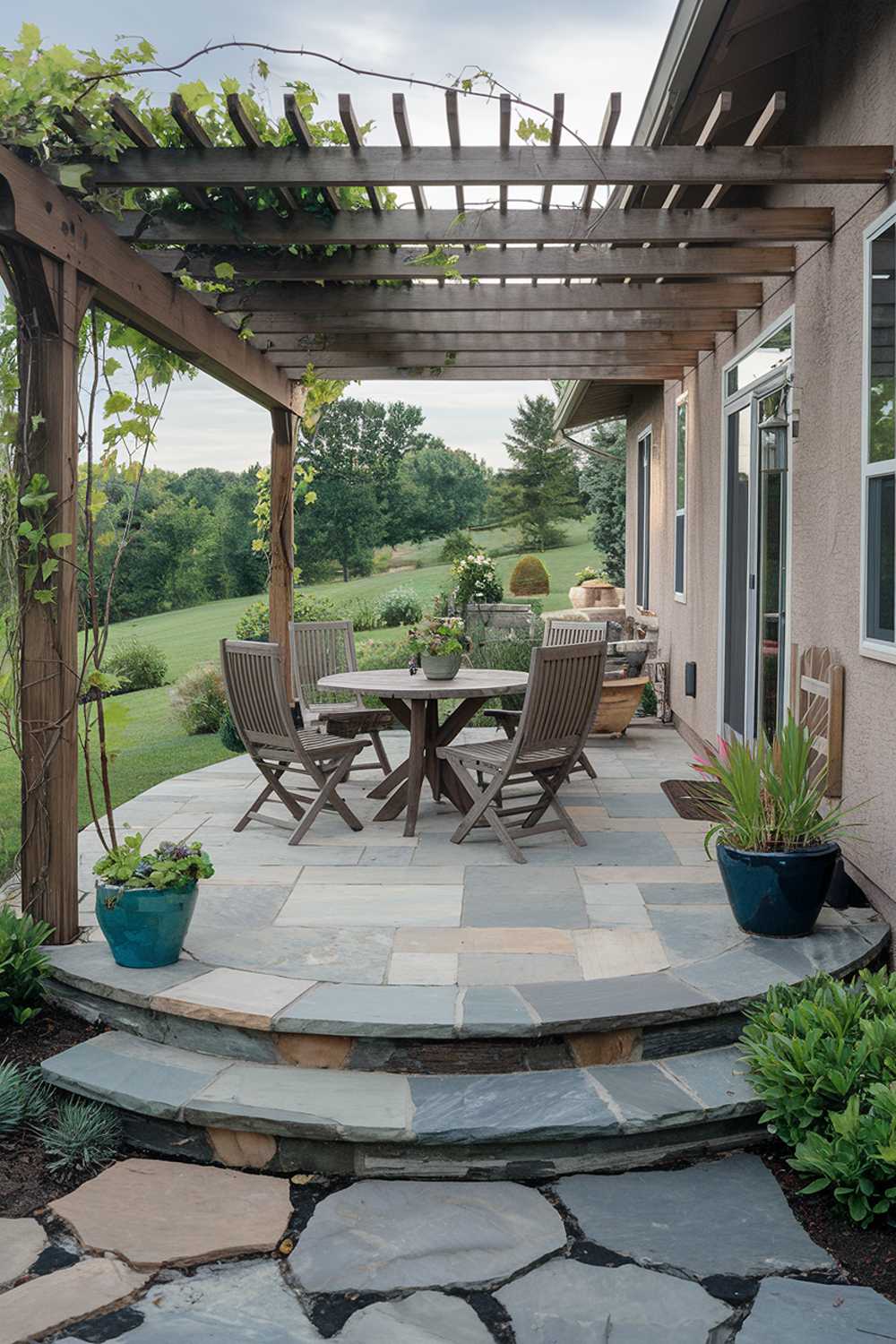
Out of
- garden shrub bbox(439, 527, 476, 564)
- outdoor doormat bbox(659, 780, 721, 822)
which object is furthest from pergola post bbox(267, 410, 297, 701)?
garden shrub bbox(439, 527, 476, 564)

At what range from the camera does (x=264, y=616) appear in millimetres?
10680

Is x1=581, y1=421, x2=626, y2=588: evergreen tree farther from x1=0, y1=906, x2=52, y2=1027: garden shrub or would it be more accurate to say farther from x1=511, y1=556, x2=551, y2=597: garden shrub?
x1=0, y1=906, x2=52, y2=1027: garden shrub

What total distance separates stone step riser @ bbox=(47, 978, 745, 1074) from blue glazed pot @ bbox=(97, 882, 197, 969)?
0.28 metres

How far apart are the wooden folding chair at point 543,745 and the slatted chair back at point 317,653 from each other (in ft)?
6.47

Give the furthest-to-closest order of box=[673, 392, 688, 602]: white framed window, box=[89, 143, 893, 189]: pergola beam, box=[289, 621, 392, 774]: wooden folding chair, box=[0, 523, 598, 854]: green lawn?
box=[673, 392, 688, 602]: white framed window < box=[0, 523, 598, 854]: green lawn < box=[289, 621, 392, 774]: wooden folding chair < box=[89, 143, 893, 189]: pergola beam

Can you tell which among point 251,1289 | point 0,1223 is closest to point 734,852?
point 251,1289

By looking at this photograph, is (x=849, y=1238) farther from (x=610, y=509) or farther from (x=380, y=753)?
(x=610, y=509)

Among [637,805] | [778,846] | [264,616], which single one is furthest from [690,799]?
[264,616]

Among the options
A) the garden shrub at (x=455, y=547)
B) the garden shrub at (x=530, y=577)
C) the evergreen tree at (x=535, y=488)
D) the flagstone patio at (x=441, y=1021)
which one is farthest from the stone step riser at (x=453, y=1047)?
the evergreen tree at (x=535, y=488)

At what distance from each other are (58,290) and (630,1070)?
3045mm

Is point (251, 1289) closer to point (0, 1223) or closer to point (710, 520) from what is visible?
point (0, 1223)

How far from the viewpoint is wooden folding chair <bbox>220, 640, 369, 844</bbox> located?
17.2 feet

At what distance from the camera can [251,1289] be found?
248 centimetres

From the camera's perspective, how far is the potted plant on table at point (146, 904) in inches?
142
